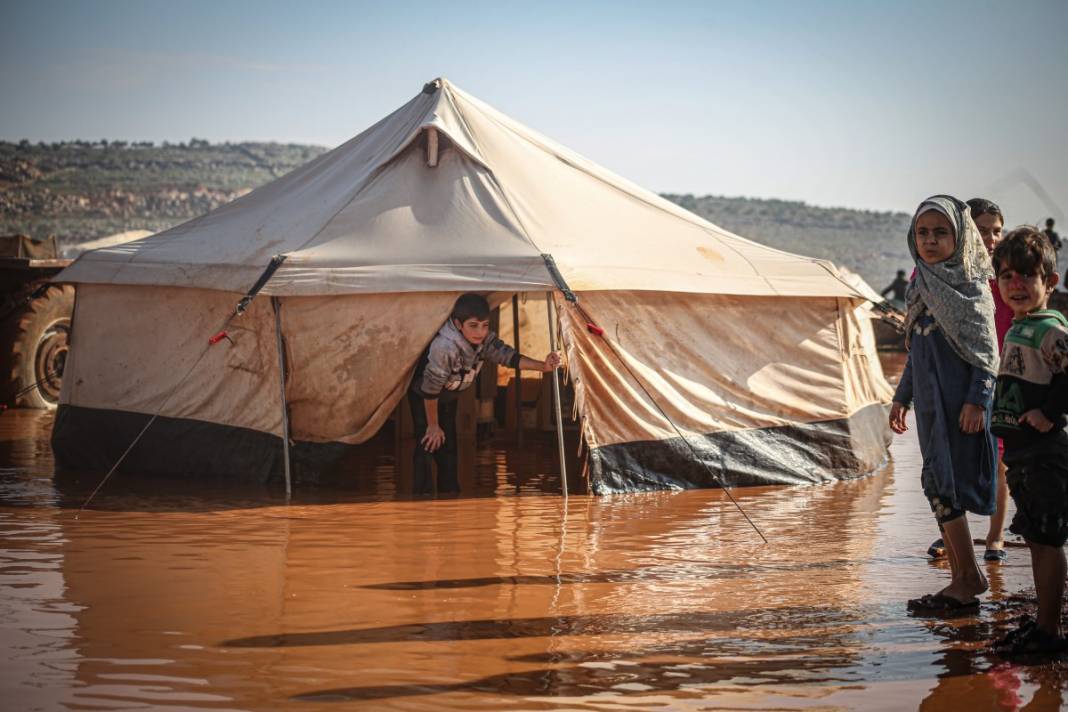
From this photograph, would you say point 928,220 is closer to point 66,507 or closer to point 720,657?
point 720,657

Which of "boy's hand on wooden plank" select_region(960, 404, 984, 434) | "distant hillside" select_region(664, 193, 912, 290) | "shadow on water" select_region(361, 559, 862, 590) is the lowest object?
"shadow on water" select_region(361, 559, 862, 590)

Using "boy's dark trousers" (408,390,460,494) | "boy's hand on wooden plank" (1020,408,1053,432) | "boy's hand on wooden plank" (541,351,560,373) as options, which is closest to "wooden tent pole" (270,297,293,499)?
"boy's dark trousers" (408,390,460,494)

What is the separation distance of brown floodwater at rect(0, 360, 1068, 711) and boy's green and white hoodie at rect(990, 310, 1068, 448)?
0.84 metres

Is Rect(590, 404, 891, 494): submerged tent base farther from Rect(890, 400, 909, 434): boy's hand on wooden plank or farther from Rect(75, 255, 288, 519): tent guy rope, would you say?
Rect(890, 400, 909, 434): boy's hand on wooden plank

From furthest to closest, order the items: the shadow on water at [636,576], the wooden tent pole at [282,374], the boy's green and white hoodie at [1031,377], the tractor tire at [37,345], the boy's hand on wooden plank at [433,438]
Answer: the tractor tire at [37,345], the wooden tent pole at [282,374], the boy's hand on wooden plank at [433,438], the shadow on water at [636,576], the boy's green and white hoodie at [1031,377]

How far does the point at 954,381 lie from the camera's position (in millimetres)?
5184

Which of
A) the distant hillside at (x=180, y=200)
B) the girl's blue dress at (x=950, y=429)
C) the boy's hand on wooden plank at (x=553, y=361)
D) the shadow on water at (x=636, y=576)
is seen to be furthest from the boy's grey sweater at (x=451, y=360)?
the distant hillside at (x=180, y=200)

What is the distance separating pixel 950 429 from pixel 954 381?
0.20m

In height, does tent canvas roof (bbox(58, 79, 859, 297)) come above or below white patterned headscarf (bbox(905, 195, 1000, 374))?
above

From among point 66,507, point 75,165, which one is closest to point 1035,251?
point 66,507

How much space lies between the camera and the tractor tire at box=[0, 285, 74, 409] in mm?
13117

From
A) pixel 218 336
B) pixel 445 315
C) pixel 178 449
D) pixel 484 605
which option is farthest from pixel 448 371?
pixel 484 605

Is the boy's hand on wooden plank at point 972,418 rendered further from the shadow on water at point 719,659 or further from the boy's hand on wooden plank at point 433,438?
the boy's hand on wooden plank at point 433,438

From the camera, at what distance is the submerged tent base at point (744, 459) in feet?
27.5
